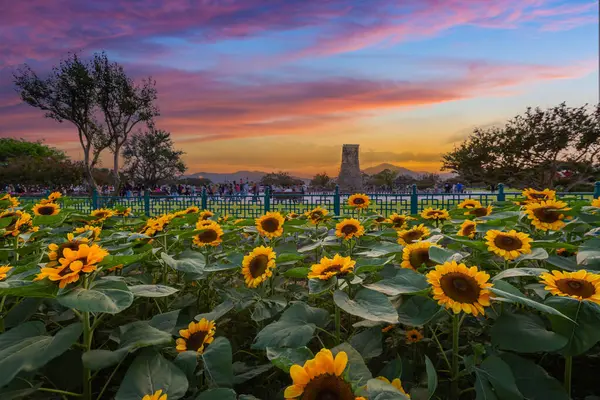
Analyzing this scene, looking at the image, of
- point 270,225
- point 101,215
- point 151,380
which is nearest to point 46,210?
point 101,215

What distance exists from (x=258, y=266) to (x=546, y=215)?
1474mm

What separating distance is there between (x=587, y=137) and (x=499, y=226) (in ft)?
80.2

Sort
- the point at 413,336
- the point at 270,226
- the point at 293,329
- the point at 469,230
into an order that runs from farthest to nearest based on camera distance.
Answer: the point at 270,226 < the point at 469,230 < the point at 413,336 < the point at 293,329

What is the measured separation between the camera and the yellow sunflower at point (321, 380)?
1.09 meters

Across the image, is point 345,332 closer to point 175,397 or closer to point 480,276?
point 480,276

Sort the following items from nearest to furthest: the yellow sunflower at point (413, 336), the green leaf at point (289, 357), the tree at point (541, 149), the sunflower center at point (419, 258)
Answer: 1. the green leaf at point (289, 357)
2. the yellow sunflower at point (413, 336)
3. the sunflower center at point (419, 258)
4. the tree at point (541, 149)

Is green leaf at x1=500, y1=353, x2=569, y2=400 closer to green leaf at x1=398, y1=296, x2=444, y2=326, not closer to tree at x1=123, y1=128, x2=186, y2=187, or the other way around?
green leaf at x1=398, y1=296, x2=444, y2=326

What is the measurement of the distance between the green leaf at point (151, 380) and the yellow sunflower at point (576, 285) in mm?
1186

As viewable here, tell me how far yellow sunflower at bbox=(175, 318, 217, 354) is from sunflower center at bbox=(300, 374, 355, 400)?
58cm

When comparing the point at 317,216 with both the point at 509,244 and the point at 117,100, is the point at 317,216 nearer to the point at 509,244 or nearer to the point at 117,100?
the point at 509,244

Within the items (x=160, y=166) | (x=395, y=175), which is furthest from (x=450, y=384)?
(x=395, y=175)

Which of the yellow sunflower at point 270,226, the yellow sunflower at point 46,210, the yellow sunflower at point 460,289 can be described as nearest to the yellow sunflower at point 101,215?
the yellow sunflower at point 46,210

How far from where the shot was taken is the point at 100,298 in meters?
1.34

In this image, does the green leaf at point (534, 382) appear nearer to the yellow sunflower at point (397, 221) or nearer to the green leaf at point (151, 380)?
the green leaf at point (151, 380)
